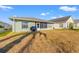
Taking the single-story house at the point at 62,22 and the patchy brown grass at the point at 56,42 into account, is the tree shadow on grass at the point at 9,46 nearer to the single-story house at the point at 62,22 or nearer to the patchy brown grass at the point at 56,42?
the patchy brown grass at the point at 56,42

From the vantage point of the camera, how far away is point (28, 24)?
3.22m

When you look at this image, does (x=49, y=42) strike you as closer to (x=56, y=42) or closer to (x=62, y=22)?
(x=56, y=42)

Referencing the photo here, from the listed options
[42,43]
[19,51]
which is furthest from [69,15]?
[19,51]

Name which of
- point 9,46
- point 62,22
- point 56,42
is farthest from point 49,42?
point 9,46

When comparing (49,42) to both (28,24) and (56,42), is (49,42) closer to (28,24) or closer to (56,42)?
(56,42)

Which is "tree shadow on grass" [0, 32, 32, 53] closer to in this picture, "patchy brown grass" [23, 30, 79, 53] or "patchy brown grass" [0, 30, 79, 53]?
"patchy brown grass" [0, 30, 79, 53]

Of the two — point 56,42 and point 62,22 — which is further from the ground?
point 62,22

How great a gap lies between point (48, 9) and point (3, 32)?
0.68m

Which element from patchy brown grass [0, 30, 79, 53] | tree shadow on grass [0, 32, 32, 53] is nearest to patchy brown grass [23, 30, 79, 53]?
patchy brown grass [0, 30, 79, 53]

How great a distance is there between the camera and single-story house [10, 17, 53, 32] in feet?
10.5

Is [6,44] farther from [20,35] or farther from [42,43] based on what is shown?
[42,43]

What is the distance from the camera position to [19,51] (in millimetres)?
3137

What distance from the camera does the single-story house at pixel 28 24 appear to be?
3190 mm
